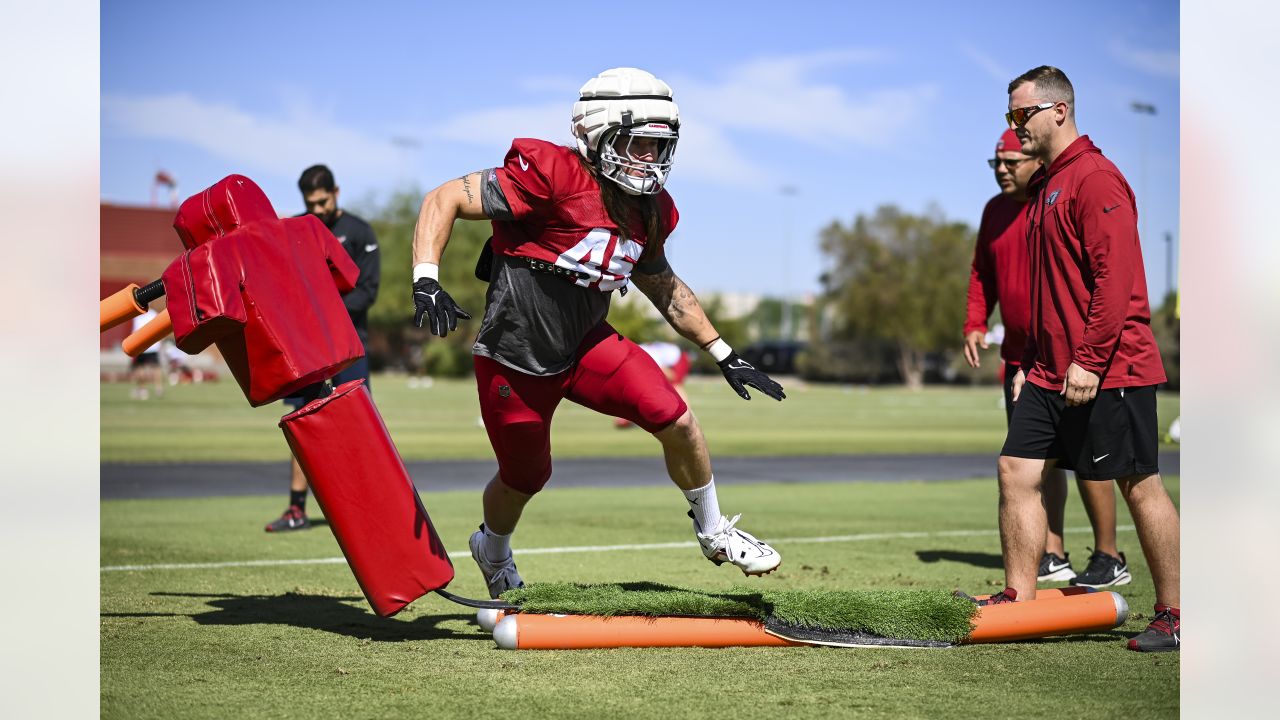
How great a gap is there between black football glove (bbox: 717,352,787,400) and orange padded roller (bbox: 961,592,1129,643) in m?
1.25

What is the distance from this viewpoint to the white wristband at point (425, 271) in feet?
15.8

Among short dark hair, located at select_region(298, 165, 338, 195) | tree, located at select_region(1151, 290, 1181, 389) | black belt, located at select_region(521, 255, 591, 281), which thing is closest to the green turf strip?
black belt, located at select_region(521, 255, 591, 281)

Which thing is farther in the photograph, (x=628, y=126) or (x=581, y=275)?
(x=581, y=275)

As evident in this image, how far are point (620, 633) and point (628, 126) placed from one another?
2.04m

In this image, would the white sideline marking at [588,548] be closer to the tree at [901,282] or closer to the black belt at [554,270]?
the black belt at [554,270]

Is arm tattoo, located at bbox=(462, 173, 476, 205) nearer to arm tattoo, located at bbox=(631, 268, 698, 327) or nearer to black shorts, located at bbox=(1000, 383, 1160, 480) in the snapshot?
arm tattoo, located at bbox=(631, 268, 698, 327)

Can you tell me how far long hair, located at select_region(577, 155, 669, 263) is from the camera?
5293 mm

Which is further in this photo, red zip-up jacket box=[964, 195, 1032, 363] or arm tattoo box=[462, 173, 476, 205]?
red zip-up jacket box=[964, 195, 1032, 363]

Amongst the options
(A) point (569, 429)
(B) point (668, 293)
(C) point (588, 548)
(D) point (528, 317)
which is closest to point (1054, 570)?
(C) point (588, 548)

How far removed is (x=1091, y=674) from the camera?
4.71 metres

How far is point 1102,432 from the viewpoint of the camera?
17.6ft

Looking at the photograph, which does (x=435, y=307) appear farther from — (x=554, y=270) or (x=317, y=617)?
(x=317, y=617)
